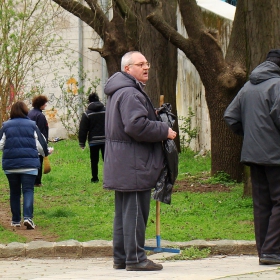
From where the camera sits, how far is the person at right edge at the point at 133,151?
694cm

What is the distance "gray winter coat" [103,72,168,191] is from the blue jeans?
3771mm

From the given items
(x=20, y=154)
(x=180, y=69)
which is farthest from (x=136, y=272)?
(x=180, y=69)

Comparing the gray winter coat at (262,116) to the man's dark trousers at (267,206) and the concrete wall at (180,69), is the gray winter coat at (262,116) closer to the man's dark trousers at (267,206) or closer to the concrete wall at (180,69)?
the man's dark trousers at (267,206)

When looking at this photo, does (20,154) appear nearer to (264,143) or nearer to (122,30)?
(264,143)

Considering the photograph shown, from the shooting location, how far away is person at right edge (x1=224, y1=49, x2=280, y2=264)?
286 inches

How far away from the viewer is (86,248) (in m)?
9.01

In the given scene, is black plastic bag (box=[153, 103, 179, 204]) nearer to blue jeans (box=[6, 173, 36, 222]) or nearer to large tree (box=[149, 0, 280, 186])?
blue jeans (box=[6, 173, 36, 222])

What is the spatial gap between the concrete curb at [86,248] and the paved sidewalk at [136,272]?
0.39ft

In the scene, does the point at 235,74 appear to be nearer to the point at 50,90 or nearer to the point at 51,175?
the point at 51,175

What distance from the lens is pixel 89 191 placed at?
13945 mm

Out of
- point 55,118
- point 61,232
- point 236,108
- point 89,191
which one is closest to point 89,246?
point 61,232

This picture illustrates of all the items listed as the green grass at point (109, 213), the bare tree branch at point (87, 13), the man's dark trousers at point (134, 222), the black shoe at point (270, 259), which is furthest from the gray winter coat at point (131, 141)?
the bare tree branch at point (87, 13)

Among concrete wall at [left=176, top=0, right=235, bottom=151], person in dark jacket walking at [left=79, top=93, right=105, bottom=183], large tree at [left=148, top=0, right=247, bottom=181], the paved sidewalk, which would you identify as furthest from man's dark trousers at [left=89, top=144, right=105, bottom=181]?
the paved sidewalk

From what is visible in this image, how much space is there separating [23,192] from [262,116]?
176 inches
